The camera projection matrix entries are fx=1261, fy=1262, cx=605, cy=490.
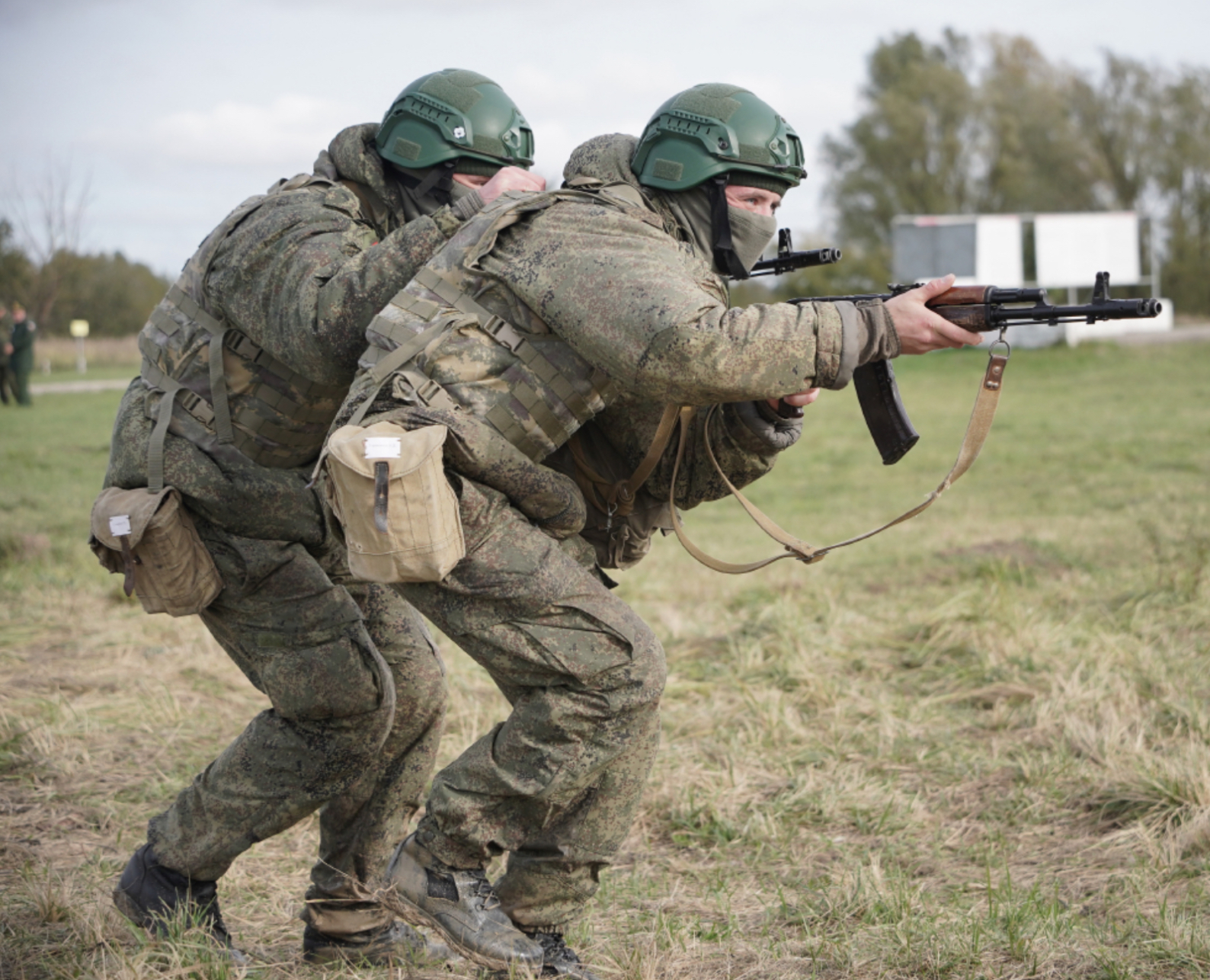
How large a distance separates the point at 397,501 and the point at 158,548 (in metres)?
1.05

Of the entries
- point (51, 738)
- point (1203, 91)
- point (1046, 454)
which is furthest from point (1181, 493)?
point (1203, 91)

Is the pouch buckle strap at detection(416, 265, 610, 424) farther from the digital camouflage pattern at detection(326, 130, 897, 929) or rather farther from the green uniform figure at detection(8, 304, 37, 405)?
the green uniform figure at detection(8, 304, 37, 405)

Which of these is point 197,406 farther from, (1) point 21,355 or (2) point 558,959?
(1) point 21,355

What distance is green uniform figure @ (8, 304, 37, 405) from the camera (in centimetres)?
2112

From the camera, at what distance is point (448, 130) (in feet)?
12.4

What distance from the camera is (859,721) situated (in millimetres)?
5434

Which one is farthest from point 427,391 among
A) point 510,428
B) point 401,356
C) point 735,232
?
point 735,232

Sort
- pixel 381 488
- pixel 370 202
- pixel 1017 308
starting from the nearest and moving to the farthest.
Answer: pixel 381 488, pixel 1017 308, pixel 370 202

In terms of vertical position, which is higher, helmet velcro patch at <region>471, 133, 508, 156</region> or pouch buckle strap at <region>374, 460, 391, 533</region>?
helmet velcro patch at <region>471, 133, 508, 156</region>

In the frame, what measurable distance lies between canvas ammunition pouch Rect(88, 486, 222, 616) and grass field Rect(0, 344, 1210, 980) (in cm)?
95

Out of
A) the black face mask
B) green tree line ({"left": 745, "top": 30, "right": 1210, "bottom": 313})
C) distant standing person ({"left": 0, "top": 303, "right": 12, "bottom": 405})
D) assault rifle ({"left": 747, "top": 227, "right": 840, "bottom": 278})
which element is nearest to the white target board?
green tree line ({"left": 745, "top": 30, "right": 1210, "bottom": 313})

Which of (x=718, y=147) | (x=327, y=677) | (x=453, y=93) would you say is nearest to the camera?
(x=718, y=147)

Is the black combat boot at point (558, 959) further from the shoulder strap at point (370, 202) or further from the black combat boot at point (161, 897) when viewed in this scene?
the shoulder strap at point (370, 202)

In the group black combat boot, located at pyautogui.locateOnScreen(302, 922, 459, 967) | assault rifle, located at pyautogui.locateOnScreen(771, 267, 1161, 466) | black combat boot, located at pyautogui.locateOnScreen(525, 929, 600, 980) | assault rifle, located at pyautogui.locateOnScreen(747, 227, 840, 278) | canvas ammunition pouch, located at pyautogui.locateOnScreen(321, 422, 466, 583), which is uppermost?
assault rifle, located at pyautogui.locateOnScreen(747, 227, 840, 278)
